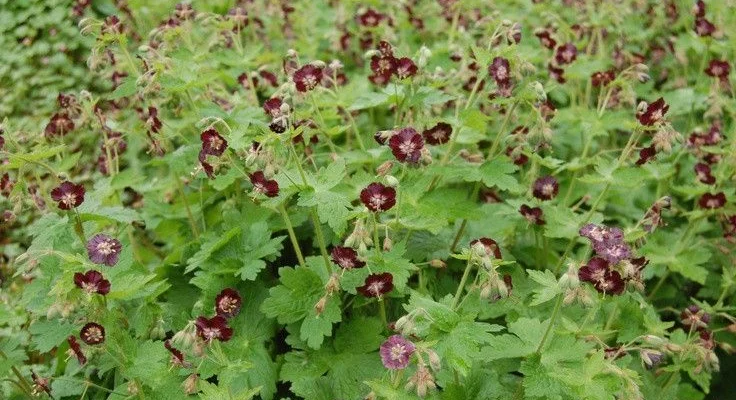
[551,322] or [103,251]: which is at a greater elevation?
[103,251]

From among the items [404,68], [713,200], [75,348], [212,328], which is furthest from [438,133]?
[75,348]

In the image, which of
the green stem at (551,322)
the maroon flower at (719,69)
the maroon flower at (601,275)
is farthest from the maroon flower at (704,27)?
the green stem at (551,322)

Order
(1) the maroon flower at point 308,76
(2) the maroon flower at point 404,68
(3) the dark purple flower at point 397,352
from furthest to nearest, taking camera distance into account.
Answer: (2) the maroon flower at point 404,68
(1) the maroon flower at point 308,76
(3) the dark purple flower at point 397,352

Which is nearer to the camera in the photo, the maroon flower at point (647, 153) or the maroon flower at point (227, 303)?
the maroon flower at point (227, 303)

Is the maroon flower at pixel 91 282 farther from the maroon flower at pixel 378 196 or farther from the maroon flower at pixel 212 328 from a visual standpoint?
Answer: the maroon flower at pixel 378 196

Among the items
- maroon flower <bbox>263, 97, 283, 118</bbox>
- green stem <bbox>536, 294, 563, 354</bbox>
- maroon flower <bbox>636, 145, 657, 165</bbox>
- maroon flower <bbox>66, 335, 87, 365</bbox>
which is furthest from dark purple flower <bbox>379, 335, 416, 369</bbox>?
maroon flower <bbox>636, 145, 657, 165</bbox>

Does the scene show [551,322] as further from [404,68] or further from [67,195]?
[67,195]

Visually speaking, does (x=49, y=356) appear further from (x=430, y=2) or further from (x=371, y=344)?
(x=430, y=2)
